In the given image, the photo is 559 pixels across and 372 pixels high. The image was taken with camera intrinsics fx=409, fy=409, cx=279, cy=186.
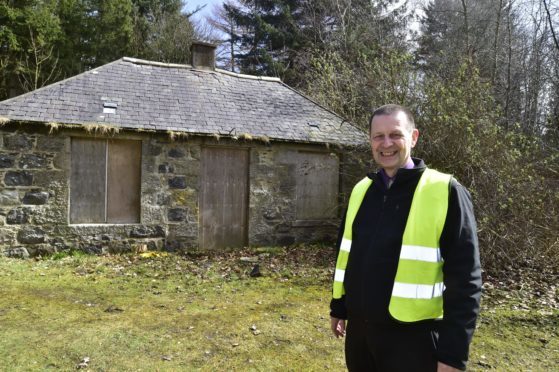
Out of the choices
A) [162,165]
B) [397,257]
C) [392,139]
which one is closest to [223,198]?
[162,165]

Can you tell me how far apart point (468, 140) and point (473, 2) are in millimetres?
14118

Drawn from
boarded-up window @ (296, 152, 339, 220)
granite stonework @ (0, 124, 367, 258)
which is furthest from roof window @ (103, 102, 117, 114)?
boarded-up window @ (296, 152, 339, 220)

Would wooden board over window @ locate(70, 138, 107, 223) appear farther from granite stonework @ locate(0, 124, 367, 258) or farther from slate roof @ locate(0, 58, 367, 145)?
slate roof @ locate(0, 58, 367, 145)

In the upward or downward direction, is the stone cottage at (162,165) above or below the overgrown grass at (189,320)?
above

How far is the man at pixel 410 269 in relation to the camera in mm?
1861

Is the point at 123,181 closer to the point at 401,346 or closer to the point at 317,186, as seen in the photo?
the point at 317,186

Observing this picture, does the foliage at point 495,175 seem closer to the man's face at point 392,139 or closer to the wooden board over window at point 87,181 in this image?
the man's face at point 392,139

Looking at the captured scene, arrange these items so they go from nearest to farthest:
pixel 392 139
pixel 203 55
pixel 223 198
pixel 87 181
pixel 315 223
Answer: pixel 392 139 → pixel 87 181 → pixel 223 198 → pixel 315 223 → pixel 203 55

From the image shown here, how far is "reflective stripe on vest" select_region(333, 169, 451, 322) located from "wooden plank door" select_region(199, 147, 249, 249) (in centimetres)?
763

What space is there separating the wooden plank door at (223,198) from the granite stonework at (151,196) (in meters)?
0.18

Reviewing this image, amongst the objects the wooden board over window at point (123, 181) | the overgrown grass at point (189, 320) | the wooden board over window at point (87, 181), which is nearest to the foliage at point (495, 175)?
the overgrown grass at point (189, 320)

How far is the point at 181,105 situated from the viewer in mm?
9594

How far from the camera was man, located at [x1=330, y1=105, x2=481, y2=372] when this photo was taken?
1.86m

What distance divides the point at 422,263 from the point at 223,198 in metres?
7.76
